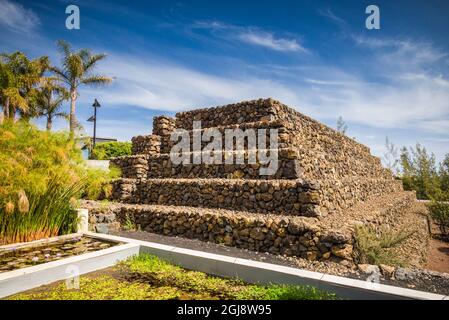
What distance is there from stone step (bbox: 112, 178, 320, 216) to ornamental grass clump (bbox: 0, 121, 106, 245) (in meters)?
3.11

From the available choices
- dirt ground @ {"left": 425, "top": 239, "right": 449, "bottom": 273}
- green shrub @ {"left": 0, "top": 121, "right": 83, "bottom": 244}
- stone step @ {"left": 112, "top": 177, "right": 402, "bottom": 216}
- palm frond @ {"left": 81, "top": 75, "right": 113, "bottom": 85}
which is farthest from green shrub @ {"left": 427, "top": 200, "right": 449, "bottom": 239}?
palm frond @ {"left": 81, "top": 75, "right": 113, "bottom": 85}

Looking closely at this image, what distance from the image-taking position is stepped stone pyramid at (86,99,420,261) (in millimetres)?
5930

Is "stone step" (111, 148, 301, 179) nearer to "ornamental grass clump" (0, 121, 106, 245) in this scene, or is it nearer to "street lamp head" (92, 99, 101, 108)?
"ornamental grass clump" (0, 121, 106, 245)

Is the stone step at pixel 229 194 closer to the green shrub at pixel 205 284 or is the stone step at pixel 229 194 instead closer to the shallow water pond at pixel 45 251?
the green shrub at pixel 205 284

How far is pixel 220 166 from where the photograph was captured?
30.4ft

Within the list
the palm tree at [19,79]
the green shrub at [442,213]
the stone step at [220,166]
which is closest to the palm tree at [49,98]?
the palm tree at [19,79]

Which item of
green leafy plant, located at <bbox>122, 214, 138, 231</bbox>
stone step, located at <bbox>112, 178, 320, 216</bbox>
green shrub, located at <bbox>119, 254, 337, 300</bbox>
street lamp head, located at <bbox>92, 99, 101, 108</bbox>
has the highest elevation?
street lamp head, located at <bbox>92, 99, 101, 108</bbox>

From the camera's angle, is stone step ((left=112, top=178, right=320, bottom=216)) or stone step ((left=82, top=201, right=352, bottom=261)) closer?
stone step ((left=82, top=201, right=352, bottom=261))

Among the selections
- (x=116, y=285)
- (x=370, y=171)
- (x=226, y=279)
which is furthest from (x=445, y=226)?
(x=116, y=285)

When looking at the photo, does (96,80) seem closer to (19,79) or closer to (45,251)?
(19,79)

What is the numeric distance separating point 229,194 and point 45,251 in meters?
4.47

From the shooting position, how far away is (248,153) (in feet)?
28.5

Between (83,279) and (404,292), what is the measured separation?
4.30 metres
